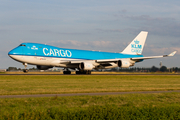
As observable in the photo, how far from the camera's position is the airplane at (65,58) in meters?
48.2

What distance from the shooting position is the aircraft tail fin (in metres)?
66.4

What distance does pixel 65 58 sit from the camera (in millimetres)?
52531

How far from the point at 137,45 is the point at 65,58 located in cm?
2405

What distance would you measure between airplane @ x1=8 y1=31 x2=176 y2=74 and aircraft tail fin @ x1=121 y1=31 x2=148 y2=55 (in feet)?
8.73

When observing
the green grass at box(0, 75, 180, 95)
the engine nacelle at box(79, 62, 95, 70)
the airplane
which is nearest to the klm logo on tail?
the airplane

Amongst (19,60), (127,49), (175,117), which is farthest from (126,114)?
(127,49)

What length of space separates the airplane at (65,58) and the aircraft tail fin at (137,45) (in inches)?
105

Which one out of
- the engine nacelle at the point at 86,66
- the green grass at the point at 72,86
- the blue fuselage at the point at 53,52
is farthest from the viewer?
the engine nacelle at the point at 86,66

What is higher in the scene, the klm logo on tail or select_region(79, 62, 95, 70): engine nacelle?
the klm logo on tail

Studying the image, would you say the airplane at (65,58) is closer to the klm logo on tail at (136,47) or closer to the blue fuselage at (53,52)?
the blue fuselage at (53,52)

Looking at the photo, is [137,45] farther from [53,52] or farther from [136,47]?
[53,52]

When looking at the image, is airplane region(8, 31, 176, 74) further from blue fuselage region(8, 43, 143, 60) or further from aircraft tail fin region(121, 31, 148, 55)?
Result: aircraft tail fin region(121, 31, 148, 55)

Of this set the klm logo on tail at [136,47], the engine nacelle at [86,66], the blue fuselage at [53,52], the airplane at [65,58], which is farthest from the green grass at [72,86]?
the klm logo on tail at [136,47]

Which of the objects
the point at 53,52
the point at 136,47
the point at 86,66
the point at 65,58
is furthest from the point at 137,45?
the point at 53,52
